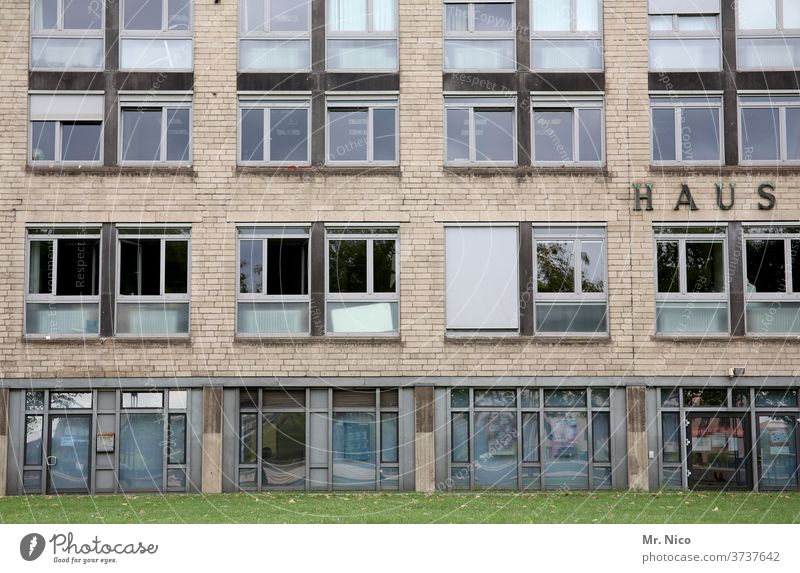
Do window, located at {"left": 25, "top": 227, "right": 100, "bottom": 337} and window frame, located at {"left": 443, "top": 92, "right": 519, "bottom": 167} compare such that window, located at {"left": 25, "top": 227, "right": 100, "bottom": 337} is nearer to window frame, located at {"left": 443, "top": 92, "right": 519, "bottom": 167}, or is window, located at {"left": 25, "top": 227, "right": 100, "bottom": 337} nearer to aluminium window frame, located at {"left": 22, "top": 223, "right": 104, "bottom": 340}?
aluminium window frame, located at {"left": 22, "top": 223, "right": 104, "bottom": 340}

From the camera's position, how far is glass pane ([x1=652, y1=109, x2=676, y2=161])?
2578cm

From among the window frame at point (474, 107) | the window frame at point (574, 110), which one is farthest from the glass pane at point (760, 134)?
the window frame at point (474, 107)

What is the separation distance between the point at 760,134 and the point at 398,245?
29.6 ft

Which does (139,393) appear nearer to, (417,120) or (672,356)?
(417,120)

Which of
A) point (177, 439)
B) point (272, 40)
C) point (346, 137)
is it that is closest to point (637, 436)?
point (346, 137)

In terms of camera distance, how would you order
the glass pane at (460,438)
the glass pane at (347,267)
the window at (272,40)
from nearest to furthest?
the glass pane at (460,438) → the glass pane at (347,267) → the window at (272,40)

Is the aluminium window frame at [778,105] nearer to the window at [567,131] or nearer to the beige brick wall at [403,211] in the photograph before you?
the beige brick wall at [403,211]

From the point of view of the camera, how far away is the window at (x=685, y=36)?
25875 millimetres

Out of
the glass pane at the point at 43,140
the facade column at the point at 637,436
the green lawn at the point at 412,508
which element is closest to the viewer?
the green lawn at the point at 412,508

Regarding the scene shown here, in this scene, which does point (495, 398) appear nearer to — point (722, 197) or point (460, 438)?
point (460, 438)

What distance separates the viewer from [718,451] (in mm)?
25234

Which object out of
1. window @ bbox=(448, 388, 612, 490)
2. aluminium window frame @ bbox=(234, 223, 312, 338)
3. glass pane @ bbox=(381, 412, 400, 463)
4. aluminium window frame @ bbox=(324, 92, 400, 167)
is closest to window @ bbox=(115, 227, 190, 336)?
aluminium window frame @ bbox=(234, 223, 312, 338)

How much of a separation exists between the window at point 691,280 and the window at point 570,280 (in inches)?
55.2

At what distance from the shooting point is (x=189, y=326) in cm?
2527
